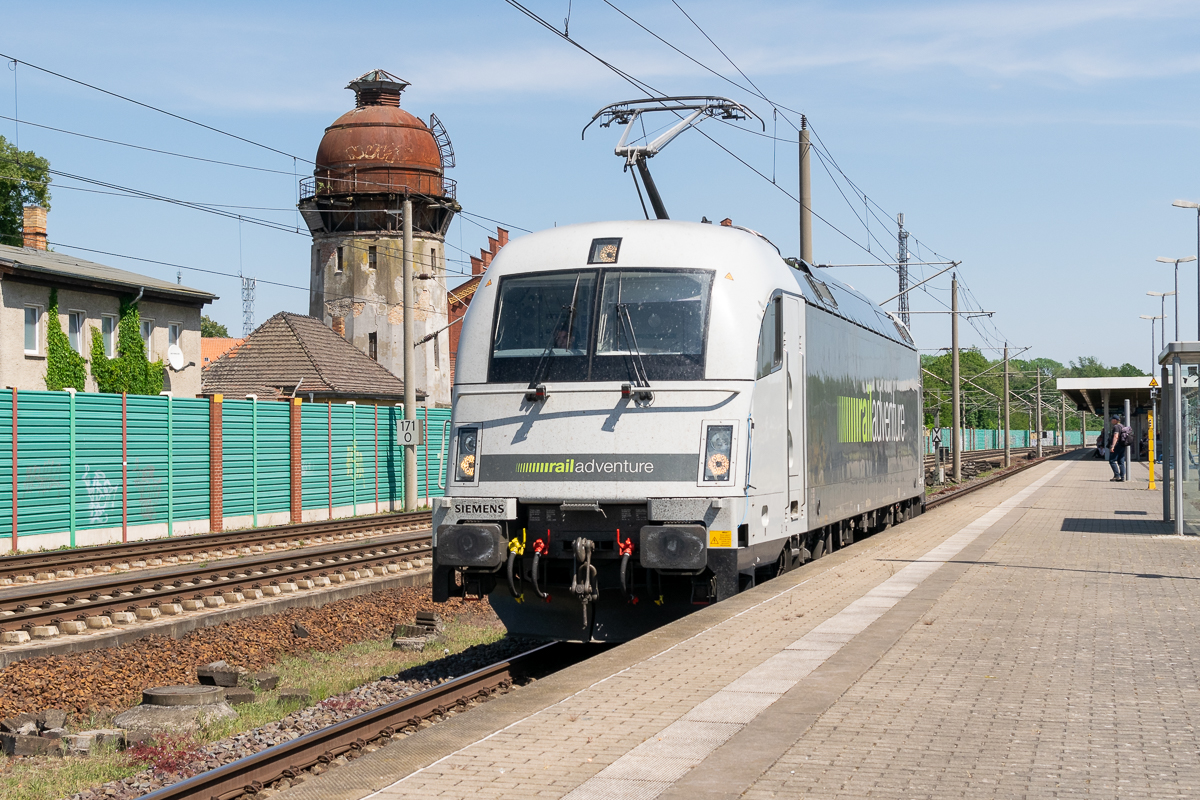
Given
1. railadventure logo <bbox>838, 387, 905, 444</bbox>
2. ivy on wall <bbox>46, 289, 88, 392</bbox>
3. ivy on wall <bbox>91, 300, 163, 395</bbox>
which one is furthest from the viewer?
ivy on wall <bbox>91, 300, 163, 395</bbox>

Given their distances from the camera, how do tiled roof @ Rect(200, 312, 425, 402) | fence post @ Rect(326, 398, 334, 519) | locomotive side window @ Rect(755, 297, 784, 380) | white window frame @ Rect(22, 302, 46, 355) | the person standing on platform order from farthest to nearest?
tiled roof @ Rect(200, 312, 425, 402) → the person standing on platform → white window frame @ Rect(22, 302, 46, 355) → fence post @ Rect(326, 398, 334, 519) → locomotive side window @ Rect(755, 297, 784, 380)

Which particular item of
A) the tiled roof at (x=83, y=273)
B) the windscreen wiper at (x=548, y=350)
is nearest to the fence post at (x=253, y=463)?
the tiled roof at (x=83, y=273)

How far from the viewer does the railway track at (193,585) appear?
12.7 m

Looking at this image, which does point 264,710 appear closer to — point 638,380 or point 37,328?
point 638,380

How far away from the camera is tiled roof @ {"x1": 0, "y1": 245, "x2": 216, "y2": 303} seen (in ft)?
104

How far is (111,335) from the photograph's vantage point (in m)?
35.2

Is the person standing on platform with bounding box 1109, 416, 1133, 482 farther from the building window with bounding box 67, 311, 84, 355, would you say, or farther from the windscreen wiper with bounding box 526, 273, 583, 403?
the windscreen wiper with bounding box 526, 273, 583, 403

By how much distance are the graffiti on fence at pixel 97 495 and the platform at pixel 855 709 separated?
13.0 meters

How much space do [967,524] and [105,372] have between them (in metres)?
23.7

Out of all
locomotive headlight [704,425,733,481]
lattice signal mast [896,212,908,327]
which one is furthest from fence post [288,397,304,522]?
lattice signal mast [896,212,908,327]

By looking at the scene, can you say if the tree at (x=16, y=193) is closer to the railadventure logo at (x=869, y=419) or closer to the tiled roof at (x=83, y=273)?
the tiled roof at (x=83, y=273)

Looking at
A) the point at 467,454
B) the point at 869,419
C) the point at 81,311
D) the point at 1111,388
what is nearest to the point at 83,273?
the point at 81,311

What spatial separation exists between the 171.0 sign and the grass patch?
1344cm

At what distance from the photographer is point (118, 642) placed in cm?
1147
